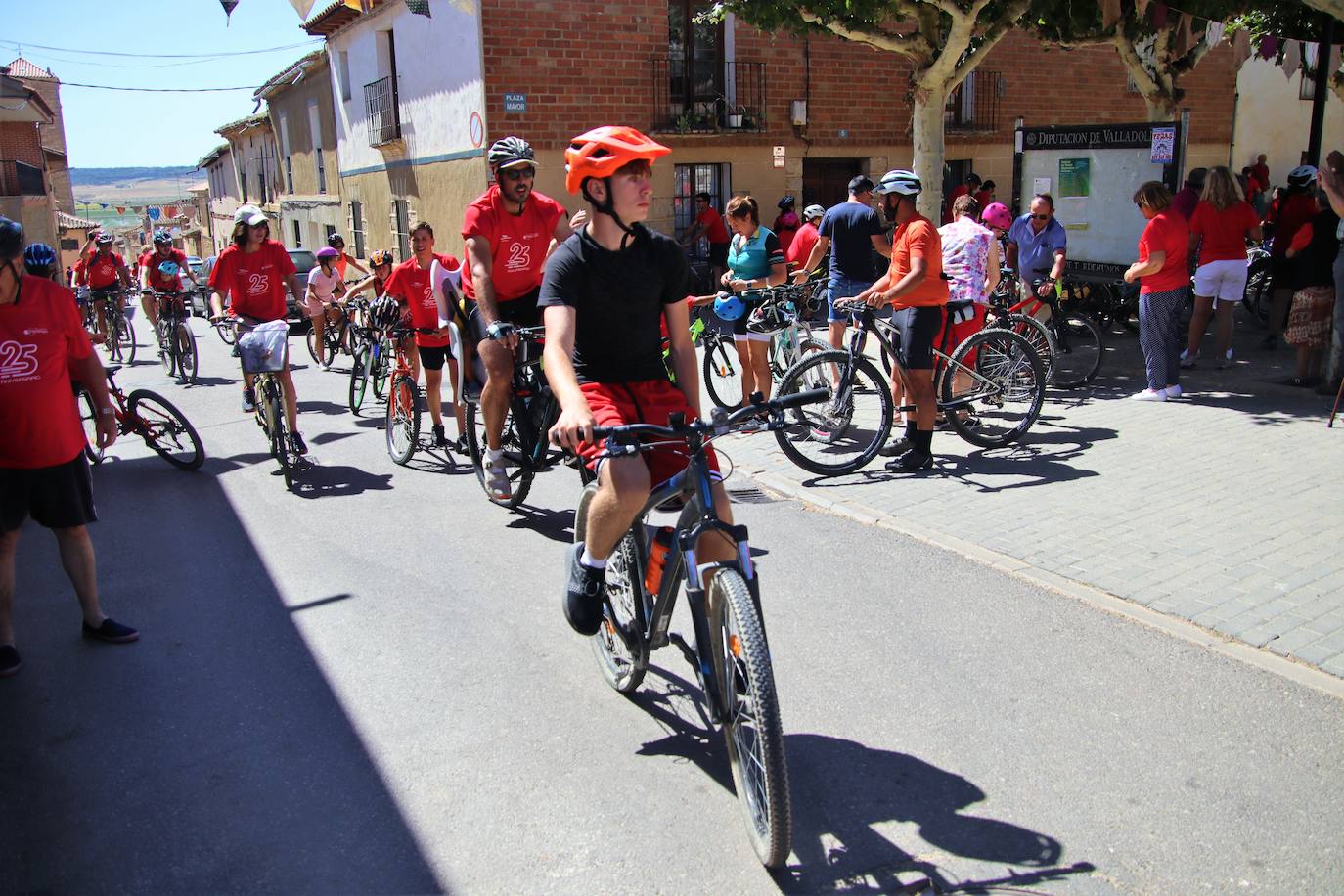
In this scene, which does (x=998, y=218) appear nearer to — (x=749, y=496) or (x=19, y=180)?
(x=749, y=496)

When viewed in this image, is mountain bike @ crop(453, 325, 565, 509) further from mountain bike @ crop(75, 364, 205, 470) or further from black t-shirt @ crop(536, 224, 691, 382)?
mountain bike @ crop(75, 364, 205, 470)

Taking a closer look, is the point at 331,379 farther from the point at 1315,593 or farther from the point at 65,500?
the point at 1315,593

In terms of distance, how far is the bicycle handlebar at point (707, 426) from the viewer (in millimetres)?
3195

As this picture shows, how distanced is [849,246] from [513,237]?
12.0ft

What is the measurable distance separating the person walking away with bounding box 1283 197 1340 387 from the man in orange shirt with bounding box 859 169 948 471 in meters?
3.82

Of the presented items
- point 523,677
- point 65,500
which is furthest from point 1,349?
point 523,677

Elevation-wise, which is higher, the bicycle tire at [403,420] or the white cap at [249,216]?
the white cap at [249,216]

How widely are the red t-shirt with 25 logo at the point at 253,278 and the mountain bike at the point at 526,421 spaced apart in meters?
2.43

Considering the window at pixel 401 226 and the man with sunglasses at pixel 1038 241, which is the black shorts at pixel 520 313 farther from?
the window at pixel 401 226

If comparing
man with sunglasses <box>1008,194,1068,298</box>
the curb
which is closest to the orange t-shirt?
the curb

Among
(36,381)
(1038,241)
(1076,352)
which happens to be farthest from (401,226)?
(36,381)

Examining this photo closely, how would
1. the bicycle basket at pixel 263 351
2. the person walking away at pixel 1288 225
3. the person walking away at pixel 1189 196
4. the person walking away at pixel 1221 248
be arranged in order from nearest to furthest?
the bicycle basket at pixel 263 351 < the person walking away at pixel 1221 248 < the person walking away at pixel 1288 225 < the person walking away at pixel 1189 196

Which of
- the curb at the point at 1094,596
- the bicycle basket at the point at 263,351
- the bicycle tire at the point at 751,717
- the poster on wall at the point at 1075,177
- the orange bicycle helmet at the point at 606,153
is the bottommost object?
the curb at the point at 1094,596

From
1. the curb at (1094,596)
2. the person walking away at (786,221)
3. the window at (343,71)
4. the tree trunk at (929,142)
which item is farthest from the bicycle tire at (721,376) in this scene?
the window at (343,71)
